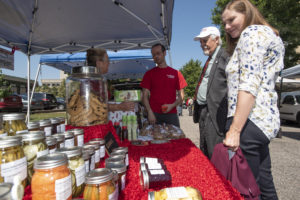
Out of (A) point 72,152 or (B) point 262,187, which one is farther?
(B) point 262,187

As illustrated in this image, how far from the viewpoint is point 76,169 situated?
783 millimetres

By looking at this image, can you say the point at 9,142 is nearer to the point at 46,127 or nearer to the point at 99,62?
the point at 46,127

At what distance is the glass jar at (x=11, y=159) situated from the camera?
0.68m

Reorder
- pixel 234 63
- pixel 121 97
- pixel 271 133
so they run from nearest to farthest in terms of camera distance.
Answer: pixel 271 133, pixel 234 63, pixel 121 97

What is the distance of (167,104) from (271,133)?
1.68 m

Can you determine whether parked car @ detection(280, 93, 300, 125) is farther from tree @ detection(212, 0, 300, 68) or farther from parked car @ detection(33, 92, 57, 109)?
parked car @ detection(33, 92, 57, 109)

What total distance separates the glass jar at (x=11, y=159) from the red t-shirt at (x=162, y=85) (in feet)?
7.82

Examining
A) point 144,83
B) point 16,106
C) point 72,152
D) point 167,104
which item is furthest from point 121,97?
point 16,106

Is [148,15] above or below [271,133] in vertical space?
above

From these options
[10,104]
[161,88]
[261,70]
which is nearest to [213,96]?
[261,70]

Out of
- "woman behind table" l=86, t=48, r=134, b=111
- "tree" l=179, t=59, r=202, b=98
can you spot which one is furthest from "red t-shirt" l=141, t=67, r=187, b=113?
"tree" l=179, t=59, r=202, b=98

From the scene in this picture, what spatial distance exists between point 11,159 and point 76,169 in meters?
0.24

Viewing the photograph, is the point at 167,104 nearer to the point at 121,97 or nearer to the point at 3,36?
the point at 121,97

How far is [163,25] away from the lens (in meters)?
3.71
